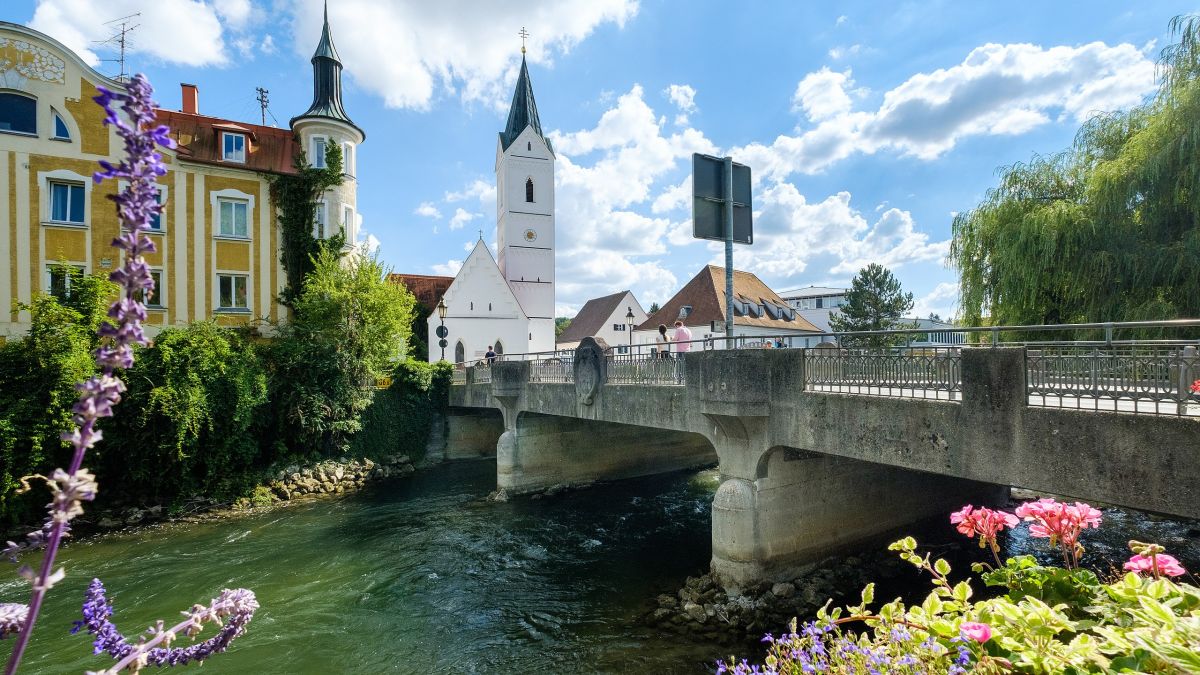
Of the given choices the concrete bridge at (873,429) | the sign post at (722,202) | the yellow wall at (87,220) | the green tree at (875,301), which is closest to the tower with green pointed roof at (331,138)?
the yellow wall at (87,220)

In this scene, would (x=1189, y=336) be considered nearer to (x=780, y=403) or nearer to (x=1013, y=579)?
(x=780, y=403)

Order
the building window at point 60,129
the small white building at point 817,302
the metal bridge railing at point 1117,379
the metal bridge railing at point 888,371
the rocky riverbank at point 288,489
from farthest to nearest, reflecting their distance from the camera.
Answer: the small white building at point 817,302 < the building window at point 60,129 < the rocky riverbank at point 288,489 < the metal bridge railing at point 888,371 < the metal bridge railing at point 1117,379

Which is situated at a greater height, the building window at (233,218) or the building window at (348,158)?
the building window at (348,158)

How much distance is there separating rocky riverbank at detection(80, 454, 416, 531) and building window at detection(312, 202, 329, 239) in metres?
11.1

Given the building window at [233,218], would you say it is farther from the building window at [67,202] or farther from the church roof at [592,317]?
the church roof at [592,317]

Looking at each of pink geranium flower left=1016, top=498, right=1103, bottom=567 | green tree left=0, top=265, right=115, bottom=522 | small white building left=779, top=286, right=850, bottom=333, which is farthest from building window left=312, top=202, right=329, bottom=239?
small white building left=779, top=286, right=850, bottom=333

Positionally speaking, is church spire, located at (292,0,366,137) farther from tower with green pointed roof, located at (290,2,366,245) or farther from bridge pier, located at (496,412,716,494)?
bridge pier, located at (496,412,716,494)

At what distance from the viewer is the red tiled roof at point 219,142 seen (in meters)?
25.5

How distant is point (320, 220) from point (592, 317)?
1444 inches

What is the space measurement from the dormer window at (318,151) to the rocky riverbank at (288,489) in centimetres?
1444

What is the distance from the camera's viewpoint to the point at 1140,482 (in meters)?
6.77

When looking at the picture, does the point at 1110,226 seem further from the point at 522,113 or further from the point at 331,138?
the point at 522,113

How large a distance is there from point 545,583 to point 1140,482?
10.4m

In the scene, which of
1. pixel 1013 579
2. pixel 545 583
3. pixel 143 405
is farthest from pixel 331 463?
pixel 1013 579
